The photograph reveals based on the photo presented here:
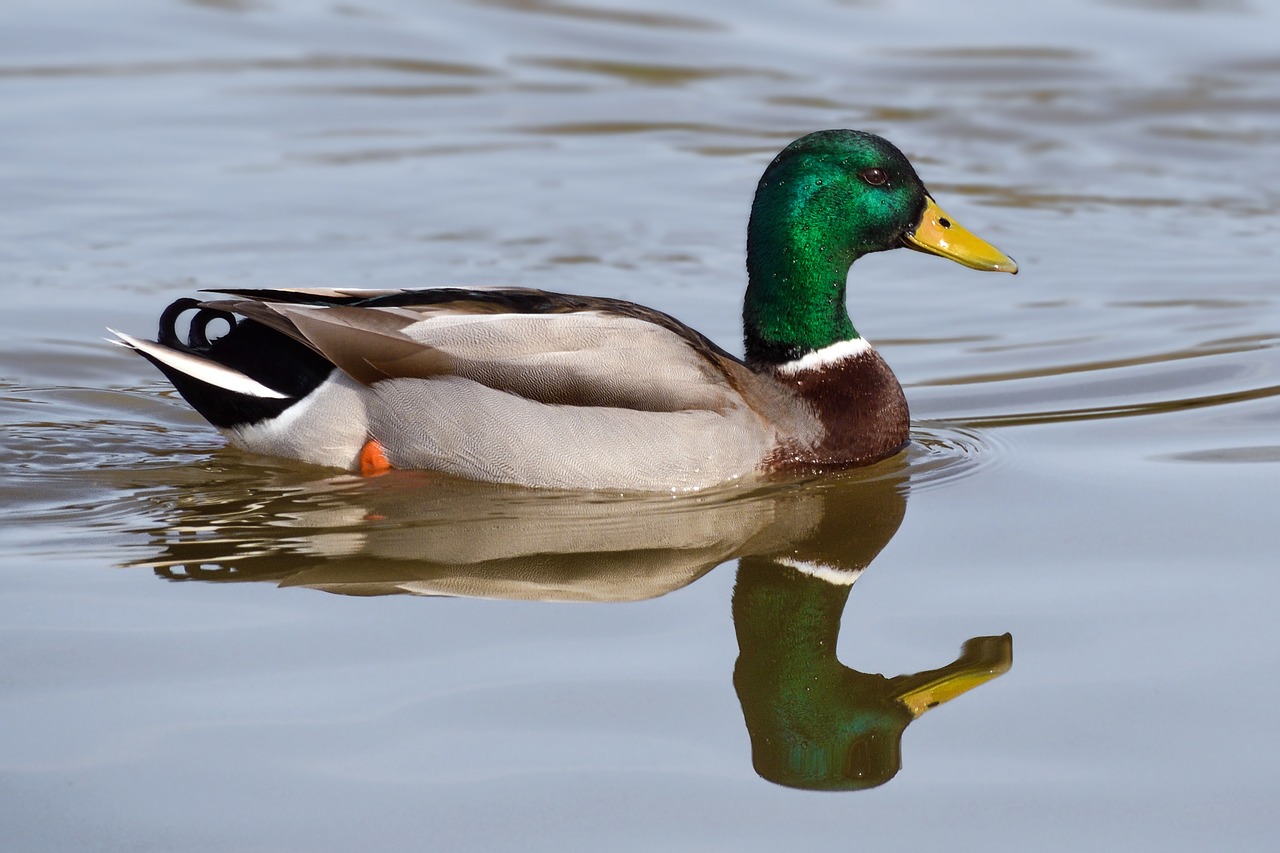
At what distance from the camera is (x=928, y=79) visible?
13.4 metres

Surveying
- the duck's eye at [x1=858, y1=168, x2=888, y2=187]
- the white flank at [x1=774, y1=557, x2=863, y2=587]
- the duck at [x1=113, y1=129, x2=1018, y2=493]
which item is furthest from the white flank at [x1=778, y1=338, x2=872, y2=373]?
the white flank at [x1=774, y1=557, x2=863, y2=587]

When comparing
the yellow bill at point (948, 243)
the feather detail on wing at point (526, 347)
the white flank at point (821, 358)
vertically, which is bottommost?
the white flank at point (821, 358)

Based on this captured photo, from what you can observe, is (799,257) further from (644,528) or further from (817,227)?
(644,528)

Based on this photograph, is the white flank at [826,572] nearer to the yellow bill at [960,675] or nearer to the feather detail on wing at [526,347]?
the yellow bill at [960,675]

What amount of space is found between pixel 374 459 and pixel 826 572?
1752mm

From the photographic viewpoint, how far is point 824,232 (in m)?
6.82

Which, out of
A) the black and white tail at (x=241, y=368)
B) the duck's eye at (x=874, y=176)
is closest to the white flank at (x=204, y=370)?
the black and white tail at (x=241, y=368)

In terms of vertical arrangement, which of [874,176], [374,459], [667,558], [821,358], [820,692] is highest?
[874,176]

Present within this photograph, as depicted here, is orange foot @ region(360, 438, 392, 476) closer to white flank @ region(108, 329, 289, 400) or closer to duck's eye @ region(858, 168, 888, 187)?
white flank @ region(108, 329, 289, 400)

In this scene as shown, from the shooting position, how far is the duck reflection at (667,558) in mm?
4668

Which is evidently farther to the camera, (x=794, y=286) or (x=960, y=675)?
(x=794, y=286)

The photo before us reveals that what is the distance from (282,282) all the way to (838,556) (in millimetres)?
4175

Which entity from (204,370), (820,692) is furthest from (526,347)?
(820,692)

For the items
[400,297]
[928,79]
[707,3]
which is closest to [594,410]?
[400,297]
